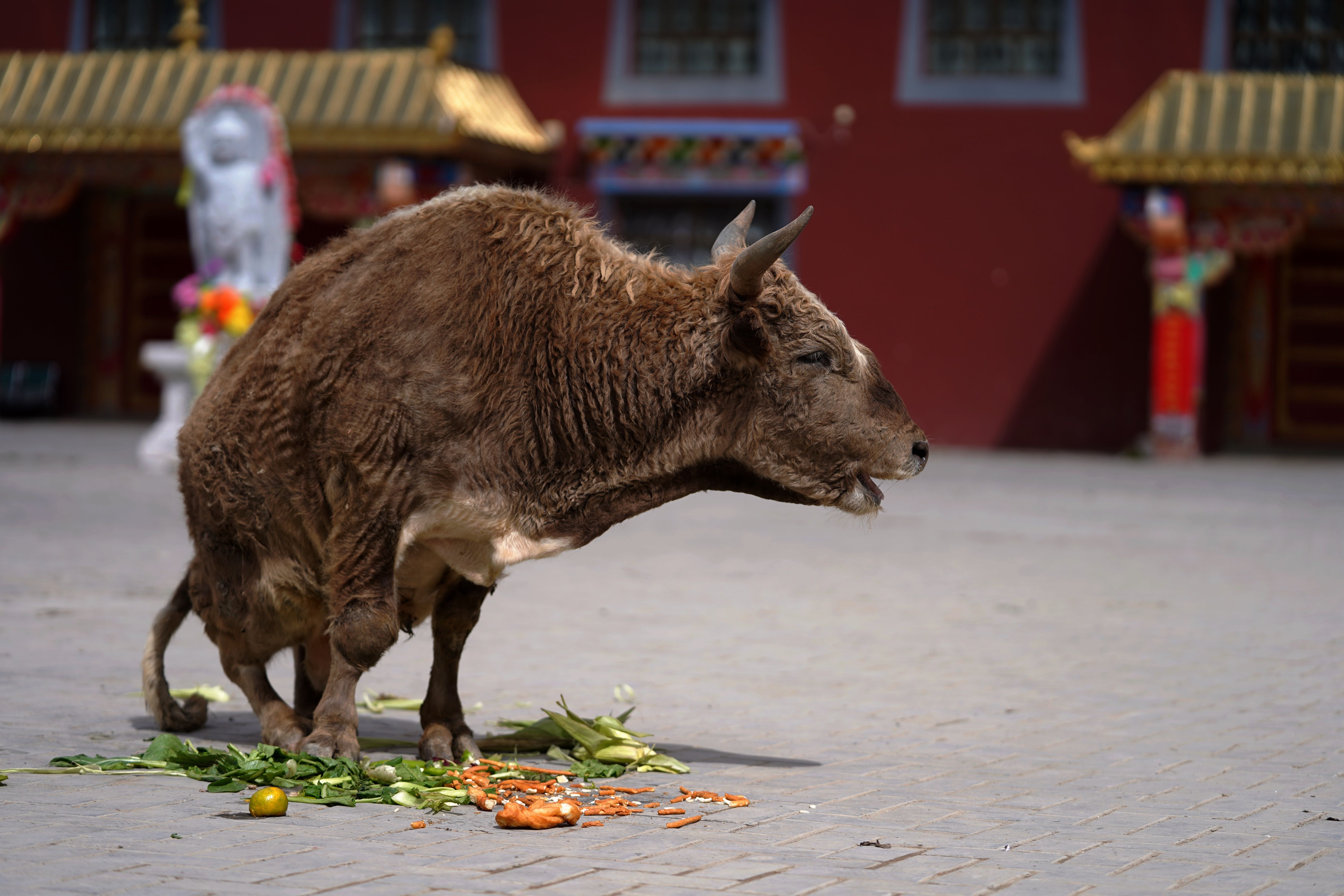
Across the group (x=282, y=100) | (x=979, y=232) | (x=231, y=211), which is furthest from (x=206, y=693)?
(x=979, y=232)

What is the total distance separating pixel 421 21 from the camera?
78.3 feet

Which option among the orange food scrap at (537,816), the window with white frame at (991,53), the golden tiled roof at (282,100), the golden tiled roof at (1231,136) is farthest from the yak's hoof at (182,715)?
the window with white frame at (991,53)

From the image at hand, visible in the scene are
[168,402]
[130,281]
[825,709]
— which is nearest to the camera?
[825,709]

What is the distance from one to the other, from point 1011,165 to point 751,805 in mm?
18251

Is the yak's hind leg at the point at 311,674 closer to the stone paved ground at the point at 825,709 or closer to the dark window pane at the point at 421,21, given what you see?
the stone paved ground at the point at 825,709

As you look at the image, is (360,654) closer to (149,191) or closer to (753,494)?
(753,494)

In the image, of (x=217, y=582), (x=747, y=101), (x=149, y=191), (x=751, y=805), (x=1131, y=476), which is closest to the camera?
(x=751, y=805)

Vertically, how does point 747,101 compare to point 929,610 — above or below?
above

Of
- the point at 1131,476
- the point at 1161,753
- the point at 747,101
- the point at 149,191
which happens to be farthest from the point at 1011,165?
the point at 1161,753

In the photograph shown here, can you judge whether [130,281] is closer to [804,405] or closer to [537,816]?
[804,405]

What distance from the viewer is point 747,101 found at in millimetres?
23125

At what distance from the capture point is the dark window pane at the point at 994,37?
73.0 ft

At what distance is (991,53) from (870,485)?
18.0 meters

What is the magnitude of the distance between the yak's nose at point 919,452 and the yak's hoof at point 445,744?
5.39 ft
